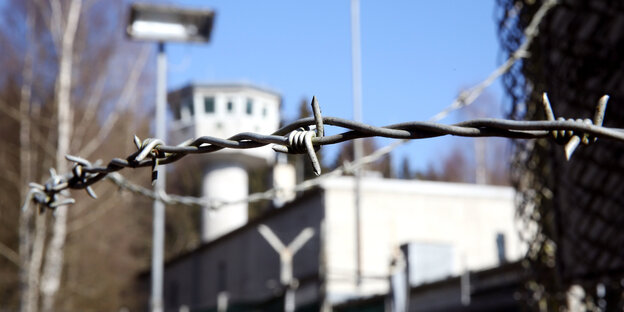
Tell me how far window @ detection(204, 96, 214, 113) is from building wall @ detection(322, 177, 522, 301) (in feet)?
44.8

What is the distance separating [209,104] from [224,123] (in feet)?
3.86

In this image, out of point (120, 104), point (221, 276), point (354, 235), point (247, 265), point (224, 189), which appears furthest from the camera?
point (224, 189)

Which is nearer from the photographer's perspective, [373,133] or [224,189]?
[373,133]

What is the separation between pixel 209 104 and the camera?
4309cm

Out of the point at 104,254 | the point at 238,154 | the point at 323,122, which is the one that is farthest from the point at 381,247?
the point at 323,122

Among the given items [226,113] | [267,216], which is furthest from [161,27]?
[226,113]

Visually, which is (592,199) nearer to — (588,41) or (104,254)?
(588,41)

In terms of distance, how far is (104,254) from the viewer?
29938 mm

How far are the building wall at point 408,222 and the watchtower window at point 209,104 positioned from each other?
13658mm

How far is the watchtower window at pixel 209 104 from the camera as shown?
42781 millimetres

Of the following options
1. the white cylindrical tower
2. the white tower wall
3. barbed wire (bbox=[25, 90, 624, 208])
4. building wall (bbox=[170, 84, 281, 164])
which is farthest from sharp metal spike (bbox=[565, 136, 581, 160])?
the white tower wall

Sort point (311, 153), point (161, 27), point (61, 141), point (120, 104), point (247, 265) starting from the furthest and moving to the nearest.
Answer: point (247, 265) < point (120, 104) < point (61, 141) < point (161, 27) < point (311, 153)

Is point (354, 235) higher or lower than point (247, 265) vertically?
higher

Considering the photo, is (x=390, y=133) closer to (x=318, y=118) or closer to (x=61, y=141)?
(x=318, y=118)
